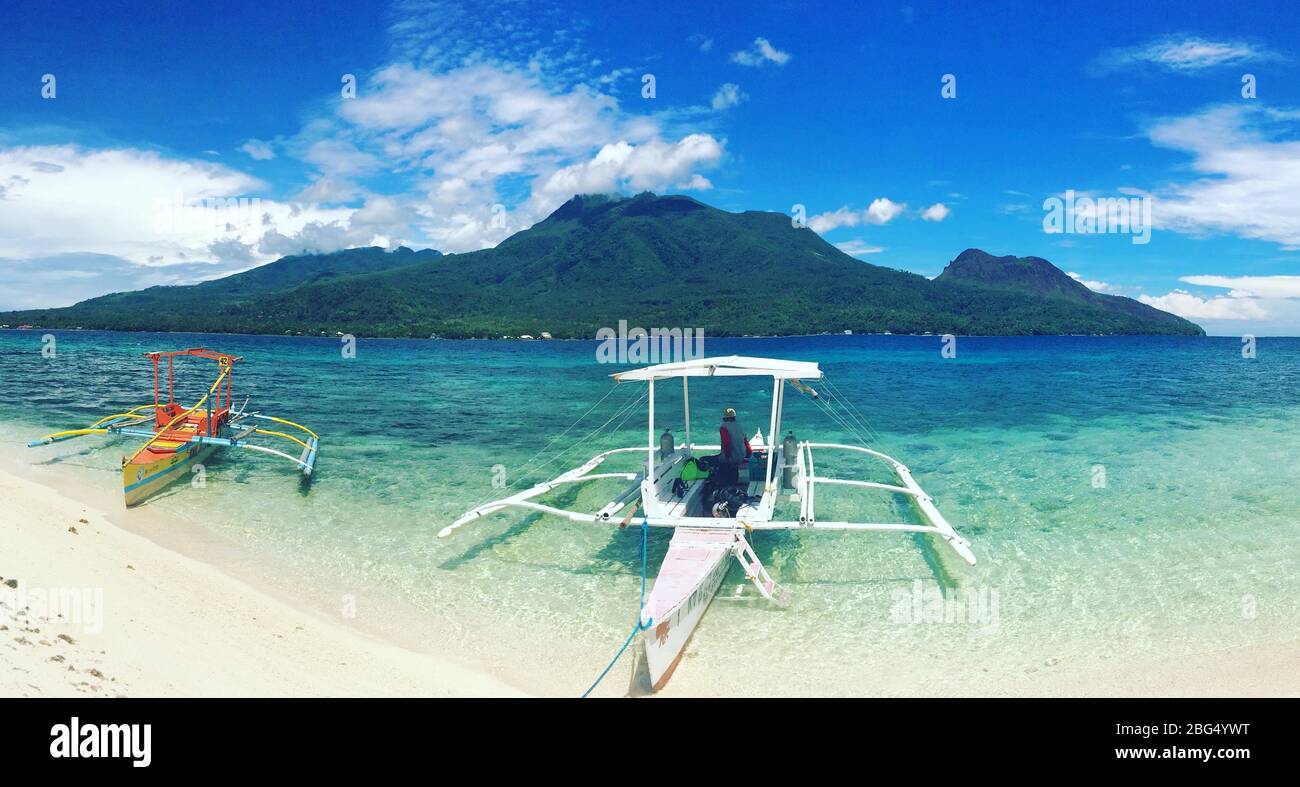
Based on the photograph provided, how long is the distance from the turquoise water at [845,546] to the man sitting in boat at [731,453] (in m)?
1.51

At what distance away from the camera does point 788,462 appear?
1335 centimetres

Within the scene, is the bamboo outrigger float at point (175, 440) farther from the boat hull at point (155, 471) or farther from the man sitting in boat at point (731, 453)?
the man sitting in boat at point (731, 453)

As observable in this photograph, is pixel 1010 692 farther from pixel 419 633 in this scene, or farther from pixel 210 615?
pixel 210 615

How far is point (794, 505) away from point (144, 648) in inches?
476

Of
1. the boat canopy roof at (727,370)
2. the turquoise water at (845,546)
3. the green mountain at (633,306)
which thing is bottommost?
the turquoise water at (845,546)

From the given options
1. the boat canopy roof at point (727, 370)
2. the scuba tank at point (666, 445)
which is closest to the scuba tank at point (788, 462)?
the boat canopy roof at point (727, 370)

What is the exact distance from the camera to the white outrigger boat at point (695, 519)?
26.6 feet

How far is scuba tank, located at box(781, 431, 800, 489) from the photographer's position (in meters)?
13.0

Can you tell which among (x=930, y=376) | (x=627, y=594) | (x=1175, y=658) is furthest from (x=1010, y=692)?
(x=930, y=376)

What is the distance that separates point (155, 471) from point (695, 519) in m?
12.6

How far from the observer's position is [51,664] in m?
5.94

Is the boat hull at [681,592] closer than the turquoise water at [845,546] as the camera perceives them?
Yes
